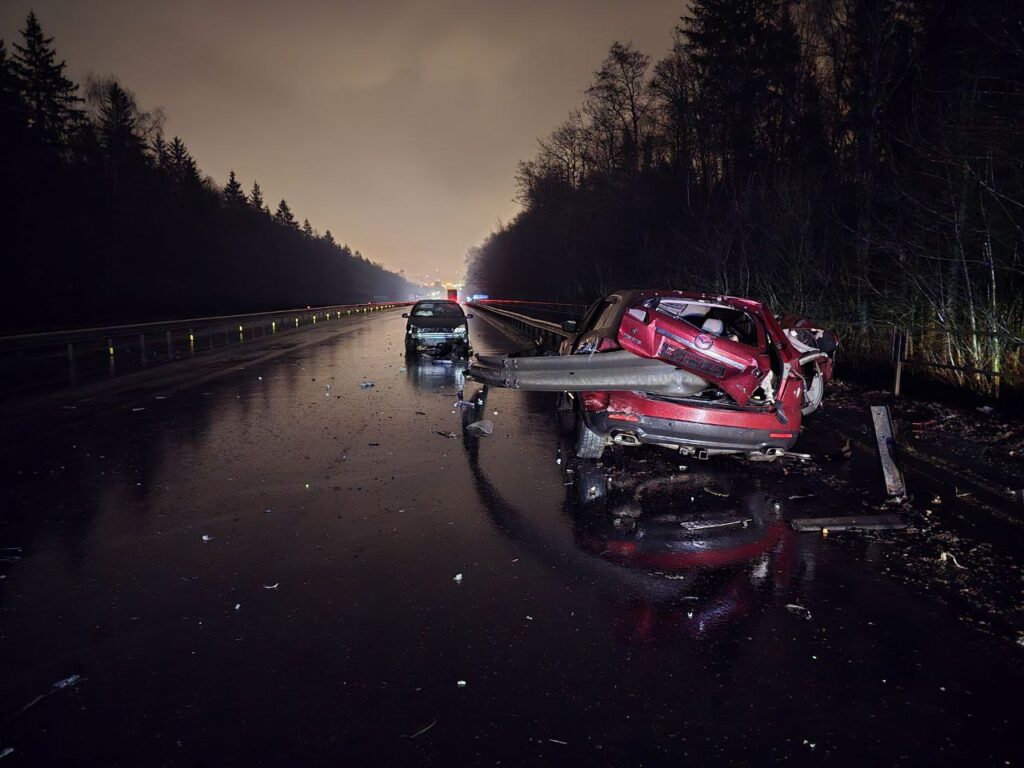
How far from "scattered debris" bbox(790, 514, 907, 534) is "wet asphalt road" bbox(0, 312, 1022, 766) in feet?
0.62

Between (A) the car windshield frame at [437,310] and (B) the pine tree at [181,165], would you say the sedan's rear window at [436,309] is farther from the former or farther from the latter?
(B) the pine tree at [181,165]

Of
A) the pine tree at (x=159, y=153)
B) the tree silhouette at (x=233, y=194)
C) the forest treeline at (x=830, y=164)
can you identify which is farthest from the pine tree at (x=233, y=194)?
the forest treeline at (x=830, y=164)

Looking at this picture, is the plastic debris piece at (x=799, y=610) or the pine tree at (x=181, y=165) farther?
the pine tree at (x=181, y=165)

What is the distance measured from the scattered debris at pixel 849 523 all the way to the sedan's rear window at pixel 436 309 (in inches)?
607

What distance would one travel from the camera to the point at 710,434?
Answer: 6262 millimetres

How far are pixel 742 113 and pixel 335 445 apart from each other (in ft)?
97.6

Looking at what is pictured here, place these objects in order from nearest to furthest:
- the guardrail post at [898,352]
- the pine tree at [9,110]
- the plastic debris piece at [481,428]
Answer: the plastic debris piece at [481,428] < the guardrail post at [898,352] < the pine tree at [9,110]

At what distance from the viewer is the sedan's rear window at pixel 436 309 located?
19703mm

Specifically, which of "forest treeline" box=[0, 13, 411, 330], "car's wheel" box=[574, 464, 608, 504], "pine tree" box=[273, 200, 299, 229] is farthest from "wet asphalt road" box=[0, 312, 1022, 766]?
"pine tree" box=[273, 200, 299, 229]

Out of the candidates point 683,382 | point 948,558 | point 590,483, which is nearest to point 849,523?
point 948,558

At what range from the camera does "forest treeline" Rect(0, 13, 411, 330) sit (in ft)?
124

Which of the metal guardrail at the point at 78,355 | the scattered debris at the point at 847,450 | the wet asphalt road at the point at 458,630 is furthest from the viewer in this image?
the metal guardrail at the point at 78,355

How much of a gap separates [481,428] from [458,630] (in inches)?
217

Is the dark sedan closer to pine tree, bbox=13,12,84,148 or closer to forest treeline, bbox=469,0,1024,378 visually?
forest treeline, bbox=469,0,1024,378
